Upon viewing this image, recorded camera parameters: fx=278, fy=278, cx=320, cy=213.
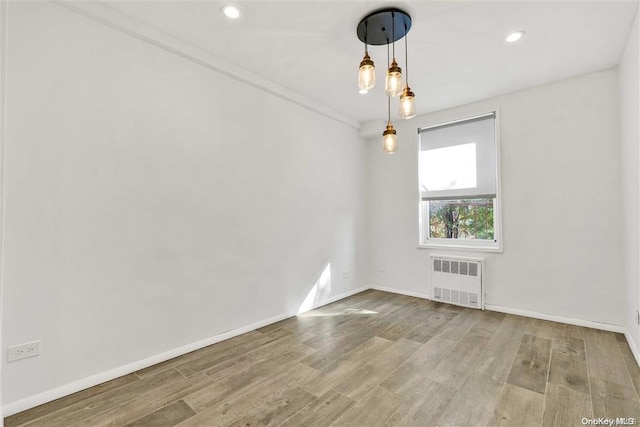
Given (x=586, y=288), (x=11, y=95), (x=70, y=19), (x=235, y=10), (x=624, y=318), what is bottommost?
(x=624, y=318)

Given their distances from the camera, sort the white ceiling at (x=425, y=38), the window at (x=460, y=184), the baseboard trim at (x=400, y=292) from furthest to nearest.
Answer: the baseboard trim at (x=400, y=292), the window at (x=460, y=184), the white ceiling at (x=425, y=38)

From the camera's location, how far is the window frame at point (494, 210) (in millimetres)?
3547

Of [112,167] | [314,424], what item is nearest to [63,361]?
[112,167]

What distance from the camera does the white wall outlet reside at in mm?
1717

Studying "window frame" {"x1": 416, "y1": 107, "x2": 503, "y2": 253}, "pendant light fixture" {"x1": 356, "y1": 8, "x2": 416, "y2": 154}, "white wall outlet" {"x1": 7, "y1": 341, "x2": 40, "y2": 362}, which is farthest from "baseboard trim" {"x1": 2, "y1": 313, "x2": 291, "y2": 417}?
"window frame" {"x1": 416, "y1": 107, "x2": 503, "y2": 253}

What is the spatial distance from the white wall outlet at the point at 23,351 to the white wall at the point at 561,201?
14.0 feet

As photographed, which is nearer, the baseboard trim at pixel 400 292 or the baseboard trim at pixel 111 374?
the baseboard trim at pixel 111 374

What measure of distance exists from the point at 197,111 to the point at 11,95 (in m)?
1.20

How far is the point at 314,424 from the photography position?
1.63 metres

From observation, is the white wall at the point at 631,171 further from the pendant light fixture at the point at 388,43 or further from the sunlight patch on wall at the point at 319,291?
the sunlight patch on wall at the point at 319,291

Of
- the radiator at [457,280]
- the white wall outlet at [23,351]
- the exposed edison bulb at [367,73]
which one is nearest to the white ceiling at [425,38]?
the exposed edison bulb at [367,73]

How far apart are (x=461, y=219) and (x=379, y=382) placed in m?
2.76

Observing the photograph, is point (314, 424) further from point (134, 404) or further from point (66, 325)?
point (66, 325)

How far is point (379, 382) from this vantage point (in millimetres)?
2053
